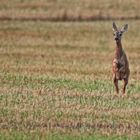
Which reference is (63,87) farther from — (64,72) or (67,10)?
(67,10)

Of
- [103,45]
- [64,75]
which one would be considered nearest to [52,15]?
[103,45]

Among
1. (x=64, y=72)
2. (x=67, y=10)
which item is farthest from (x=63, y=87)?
(x=67, y=10)

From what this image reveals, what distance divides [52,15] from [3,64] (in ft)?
60.1

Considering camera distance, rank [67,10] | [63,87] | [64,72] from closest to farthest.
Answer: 1. [63,87]
2. [64,72]
3. [67,10]

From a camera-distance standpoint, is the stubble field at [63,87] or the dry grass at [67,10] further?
the dry grass at [67,10]

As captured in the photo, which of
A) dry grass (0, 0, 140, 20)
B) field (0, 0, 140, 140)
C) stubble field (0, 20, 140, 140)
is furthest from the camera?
dry grass (0, 0, 140, 20)

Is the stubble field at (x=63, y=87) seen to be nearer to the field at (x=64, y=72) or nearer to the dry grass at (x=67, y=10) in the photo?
the field at (x=64, y=72)

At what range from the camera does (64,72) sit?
75.9 ft

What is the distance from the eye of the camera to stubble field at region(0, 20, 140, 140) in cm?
1399

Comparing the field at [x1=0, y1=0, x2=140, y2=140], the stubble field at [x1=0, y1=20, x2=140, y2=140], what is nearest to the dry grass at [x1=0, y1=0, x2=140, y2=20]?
the field at [x1=0, y1=0, x2=140, y2=140]

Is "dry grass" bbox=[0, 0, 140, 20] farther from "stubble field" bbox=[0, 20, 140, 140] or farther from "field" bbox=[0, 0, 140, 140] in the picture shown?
"stubble field" bbox=[0, 20, 140, 140]

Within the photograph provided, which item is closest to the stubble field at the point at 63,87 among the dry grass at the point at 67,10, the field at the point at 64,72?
the field at the point at 64,72

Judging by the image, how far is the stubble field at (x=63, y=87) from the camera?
1399 cm

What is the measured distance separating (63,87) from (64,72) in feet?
12.3
